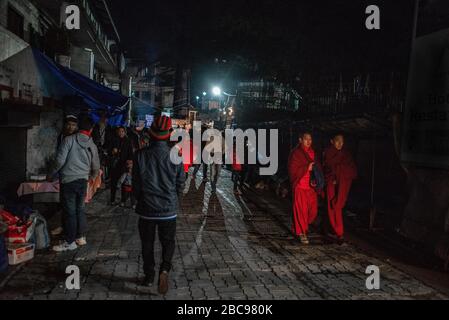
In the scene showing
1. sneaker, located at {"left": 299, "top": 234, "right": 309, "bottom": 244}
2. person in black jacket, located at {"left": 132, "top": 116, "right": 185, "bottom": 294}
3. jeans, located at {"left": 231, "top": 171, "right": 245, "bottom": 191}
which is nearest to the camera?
person in black jacket, located at {"left": 132, "top": 116, "right": 185, "bottom": 294}

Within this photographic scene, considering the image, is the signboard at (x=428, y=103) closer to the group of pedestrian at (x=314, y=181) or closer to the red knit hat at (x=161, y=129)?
the group of pedestrian at (x=314, y=181)

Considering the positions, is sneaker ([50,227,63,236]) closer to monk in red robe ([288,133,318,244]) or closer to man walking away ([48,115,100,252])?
man walking away ([48,115,100,252])

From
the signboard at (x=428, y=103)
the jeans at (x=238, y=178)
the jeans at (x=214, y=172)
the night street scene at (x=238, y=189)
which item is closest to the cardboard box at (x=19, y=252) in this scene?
the night street scene at (x=238, y=189)

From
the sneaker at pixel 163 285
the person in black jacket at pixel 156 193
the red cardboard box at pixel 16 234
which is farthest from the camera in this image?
the red cardboard box at pixel 16 234

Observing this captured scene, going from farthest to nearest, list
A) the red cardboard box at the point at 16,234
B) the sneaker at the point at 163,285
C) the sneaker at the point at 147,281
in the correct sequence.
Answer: the red cardboard box at the point at 16,234 < the sneaker at the point at 147,281 < the sneaker at the point at 163,285

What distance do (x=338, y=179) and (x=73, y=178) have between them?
5.30 metres

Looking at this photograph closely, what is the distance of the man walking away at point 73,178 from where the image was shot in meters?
6.87

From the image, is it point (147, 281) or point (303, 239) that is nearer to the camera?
point (147, 281)

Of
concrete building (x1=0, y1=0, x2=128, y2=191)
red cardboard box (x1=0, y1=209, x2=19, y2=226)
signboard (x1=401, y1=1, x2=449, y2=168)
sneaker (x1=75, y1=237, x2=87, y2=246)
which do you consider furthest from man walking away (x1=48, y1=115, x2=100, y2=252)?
signboard (x1=401, y1=1, x2=449, y2=168)

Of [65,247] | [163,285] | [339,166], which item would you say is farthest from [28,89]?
[339,166]

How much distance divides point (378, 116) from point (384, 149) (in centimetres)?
272

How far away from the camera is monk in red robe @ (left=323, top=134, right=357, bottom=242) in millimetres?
8359

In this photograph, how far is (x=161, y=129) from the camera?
209 inches

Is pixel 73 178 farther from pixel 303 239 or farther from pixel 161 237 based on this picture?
pixel 303 239
